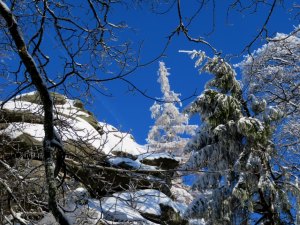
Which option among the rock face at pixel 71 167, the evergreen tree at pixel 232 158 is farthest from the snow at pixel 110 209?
the evergreen tree at pixel 232 158

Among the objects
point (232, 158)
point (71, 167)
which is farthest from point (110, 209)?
point (232, 158)

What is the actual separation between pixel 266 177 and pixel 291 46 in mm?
4817

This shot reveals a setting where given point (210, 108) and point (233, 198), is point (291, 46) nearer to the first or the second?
point (210, 108)

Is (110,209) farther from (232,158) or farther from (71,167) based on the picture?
(232,158)

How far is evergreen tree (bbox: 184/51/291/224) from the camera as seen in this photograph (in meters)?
11.3

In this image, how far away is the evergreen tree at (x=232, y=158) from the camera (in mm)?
11344

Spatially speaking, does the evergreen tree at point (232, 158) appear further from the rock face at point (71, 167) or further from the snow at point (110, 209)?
the rock face at point (71, 167)

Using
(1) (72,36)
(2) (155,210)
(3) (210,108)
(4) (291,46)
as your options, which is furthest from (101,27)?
(4) (291,46)

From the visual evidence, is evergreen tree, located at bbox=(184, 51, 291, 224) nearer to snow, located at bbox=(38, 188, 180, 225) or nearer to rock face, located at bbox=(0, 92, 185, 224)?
snow, located at bbox=(38, 188, 180, 225)

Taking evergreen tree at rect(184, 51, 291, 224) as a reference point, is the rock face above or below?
below

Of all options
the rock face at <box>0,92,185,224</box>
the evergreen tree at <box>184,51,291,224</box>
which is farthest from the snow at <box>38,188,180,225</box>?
the evergreen tree at <box>184,51,291,224</box>

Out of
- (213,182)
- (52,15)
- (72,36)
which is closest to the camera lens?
(52,15)

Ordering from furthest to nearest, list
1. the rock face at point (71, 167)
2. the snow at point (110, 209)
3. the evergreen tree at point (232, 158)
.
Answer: the evergreen tree at point (232, 158) < the snow at point (110, 209) < the rock face at point (71, 167)

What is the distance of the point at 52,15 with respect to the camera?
11.1 feet
